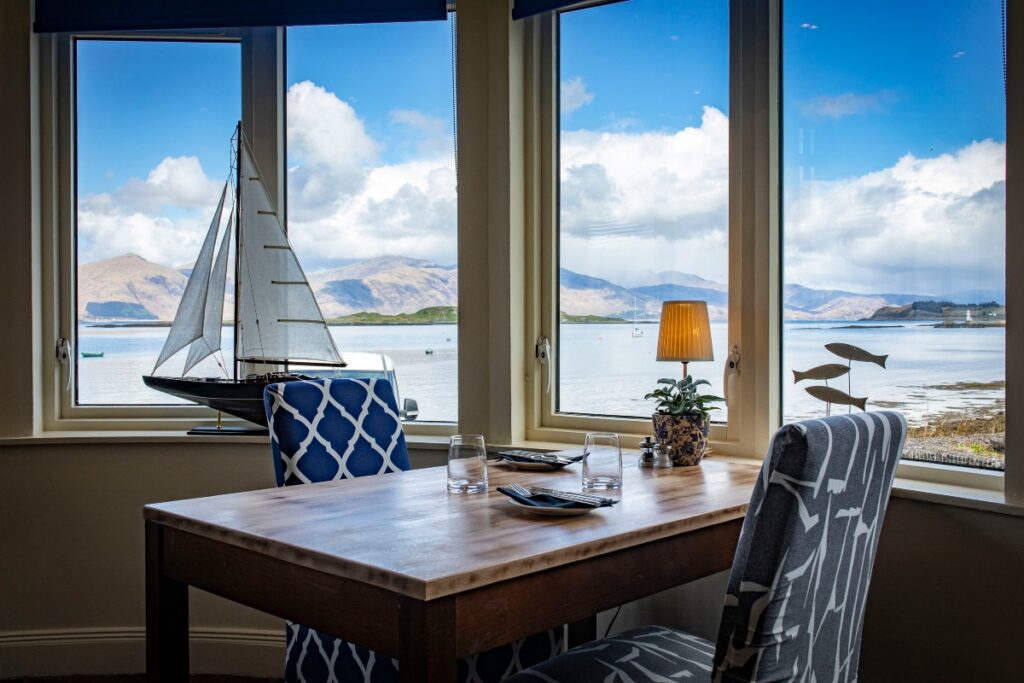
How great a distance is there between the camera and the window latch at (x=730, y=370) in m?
2.62

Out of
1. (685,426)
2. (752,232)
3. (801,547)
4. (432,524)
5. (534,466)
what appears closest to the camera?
(801,547)

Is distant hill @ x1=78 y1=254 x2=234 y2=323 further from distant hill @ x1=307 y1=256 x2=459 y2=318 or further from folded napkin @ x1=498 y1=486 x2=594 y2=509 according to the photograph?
folded napkin @ x1=498 y1=486 x2=594 y2=509

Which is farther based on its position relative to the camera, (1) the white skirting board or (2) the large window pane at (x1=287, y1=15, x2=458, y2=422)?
(2) the large window pane at (x1=287, y1=15, x2=458, y2=422)

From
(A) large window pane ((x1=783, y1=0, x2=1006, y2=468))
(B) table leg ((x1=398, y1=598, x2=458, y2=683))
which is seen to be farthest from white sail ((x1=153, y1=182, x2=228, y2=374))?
(B) table leg ((x1=398, y1=598, x2=458, y2=683))

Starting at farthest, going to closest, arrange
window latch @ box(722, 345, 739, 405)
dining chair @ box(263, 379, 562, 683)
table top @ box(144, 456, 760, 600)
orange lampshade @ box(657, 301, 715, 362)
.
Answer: window latch @ box(722, 345, 739, 405)
orange lampshade @ box(657, 301, 715, 362)
dining chair @ box(263, 379, 562, 683)
table top @ box(144, 456, 760, 600)

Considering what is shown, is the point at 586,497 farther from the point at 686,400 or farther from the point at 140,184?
the point at 140,184

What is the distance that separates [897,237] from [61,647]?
292 cm

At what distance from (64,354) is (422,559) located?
7.71 feet

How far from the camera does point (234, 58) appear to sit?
3.25 metres

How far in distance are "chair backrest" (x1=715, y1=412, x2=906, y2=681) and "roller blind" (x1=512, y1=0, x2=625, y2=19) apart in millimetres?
1886

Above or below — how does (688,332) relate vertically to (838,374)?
above

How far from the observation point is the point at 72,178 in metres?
3.21

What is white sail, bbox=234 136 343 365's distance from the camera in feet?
9.89

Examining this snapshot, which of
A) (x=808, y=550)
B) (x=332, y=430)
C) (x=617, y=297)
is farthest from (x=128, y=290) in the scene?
(x=808, y=550)
